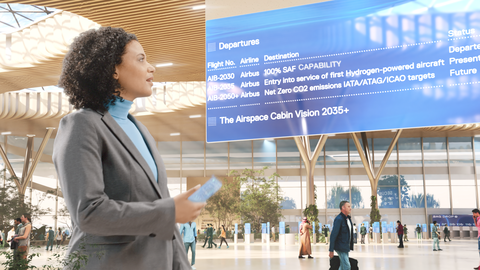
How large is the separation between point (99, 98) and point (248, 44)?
5563 millimetres

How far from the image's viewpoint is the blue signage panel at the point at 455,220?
115ft

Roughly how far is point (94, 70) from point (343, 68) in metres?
5.25

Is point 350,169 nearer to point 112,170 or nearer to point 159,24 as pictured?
point 159,24

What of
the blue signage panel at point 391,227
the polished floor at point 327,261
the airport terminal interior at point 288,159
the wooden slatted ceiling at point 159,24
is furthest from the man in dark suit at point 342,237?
the blue signage panel at point 391,227

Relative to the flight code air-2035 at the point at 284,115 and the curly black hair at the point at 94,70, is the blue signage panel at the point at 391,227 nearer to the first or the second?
the flight code air-2035 at the point at 284,115

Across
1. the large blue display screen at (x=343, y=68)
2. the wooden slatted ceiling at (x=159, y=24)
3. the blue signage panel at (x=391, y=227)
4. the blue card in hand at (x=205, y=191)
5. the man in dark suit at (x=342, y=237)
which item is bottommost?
the blue signage panel at (x=391, y=227)

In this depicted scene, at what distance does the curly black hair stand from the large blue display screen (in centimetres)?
495

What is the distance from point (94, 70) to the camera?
1.25 m

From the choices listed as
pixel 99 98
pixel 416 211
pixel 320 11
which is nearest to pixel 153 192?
pixel 99 98

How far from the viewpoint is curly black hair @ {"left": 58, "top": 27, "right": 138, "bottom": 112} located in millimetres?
1250

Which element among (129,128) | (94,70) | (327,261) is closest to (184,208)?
(129,128)

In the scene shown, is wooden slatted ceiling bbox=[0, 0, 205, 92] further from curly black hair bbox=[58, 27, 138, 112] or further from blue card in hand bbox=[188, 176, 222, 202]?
blue card in hand bbox=[188, 176, 222, 202]

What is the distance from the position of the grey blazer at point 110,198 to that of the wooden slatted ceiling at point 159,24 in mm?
9302

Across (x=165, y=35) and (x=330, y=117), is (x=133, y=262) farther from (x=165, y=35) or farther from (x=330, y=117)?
(x=165, y=35)
